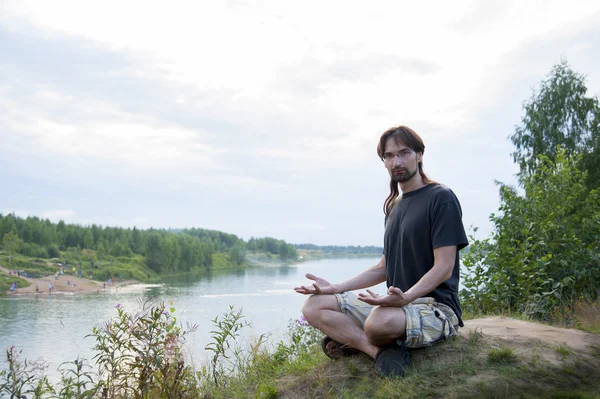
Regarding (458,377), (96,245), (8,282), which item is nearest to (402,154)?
(458,377)

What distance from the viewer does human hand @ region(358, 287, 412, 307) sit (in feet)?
9.93

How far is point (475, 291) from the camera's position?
6.63 meters

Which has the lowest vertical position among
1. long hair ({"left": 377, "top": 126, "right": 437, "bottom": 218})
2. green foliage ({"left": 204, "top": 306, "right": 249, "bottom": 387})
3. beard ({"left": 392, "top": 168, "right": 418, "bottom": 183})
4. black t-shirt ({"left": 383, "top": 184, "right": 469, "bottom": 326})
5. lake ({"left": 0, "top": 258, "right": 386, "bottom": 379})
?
lake ({"left": 0, "top": 258, "right": 386, "bottom": 379})

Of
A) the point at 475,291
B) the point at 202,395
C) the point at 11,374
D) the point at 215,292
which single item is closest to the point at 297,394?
the point at 202,395

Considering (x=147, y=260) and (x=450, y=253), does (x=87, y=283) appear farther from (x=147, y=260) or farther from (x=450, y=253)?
(x=450, y=253)

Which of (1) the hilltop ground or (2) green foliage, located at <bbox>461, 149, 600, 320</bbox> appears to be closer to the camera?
(1) the hilltop ground

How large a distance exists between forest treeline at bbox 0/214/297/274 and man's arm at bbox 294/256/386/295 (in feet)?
240

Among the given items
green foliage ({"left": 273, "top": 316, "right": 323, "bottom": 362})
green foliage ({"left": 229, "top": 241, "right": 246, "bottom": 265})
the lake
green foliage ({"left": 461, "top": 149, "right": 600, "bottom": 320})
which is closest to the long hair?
green foliage ({"left": 273, "top": 316, "right": 323, "bottom": 362})

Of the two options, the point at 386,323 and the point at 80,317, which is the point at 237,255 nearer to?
the point at 80,317

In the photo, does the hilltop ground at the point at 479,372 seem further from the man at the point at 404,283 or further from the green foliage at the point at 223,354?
the green foliage at the point at 223,354

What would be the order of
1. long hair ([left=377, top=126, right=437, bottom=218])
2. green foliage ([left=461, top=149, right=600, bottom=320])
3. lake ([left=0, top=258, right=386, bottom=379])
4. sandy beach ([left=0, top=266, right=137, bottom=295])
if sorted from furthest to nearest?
1. sandy beach ([left=0, top=266, right=137, bottom=295])
2. lake ([left=0, top=258, right=386, bottom=379])
3. green foliage ([left=461, top=149, right=600, bottom=320])
4. long hair ([left=377, top=126, right=437, bottom=218])

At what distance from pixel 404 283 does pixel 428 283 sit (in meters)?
0.31

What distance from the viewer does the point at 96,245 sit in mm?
82250

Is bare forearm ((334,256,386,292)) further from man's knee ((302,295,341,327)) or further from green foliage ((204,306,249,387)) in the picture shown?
green foliage ((204,306,249,387))
